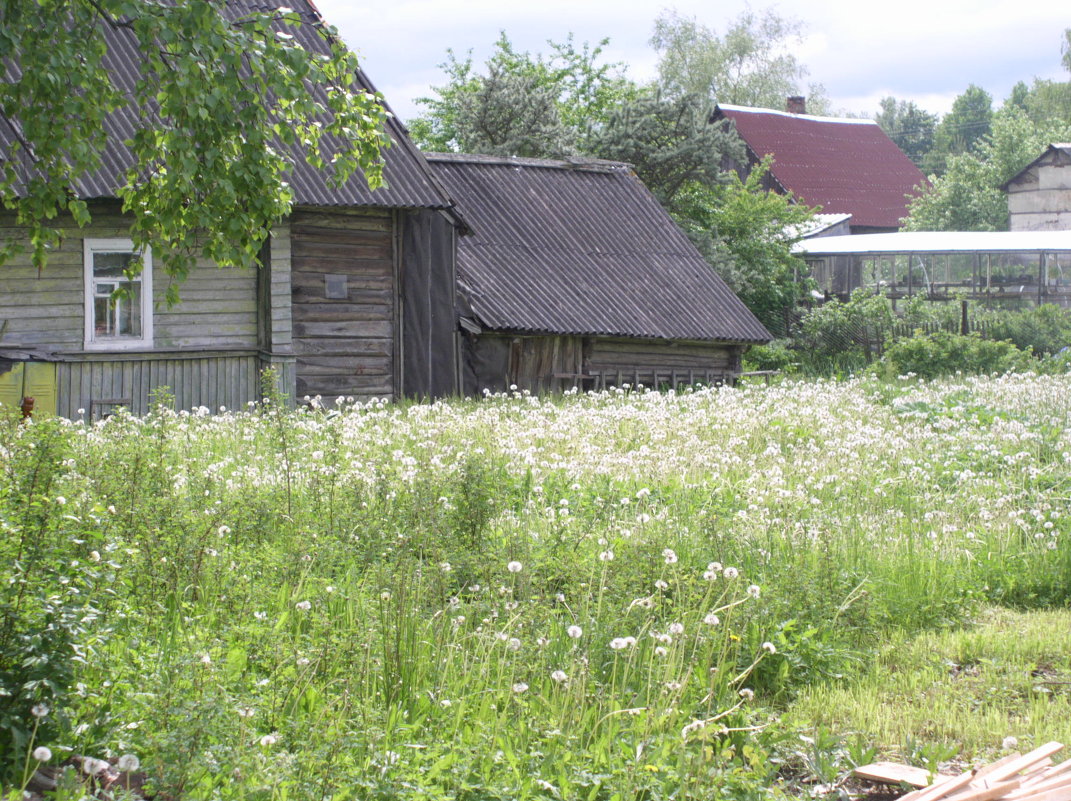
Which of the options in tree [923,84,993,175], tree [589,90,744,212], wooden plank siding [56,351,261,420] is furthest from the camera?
tree [923,84,993,175]

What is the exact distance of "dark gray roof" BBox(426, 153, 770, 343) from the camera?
19672mm

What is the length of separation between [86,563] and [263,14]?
3.62 meters

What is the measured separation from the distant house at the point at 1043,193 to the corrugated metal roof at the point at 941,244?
42.1ft

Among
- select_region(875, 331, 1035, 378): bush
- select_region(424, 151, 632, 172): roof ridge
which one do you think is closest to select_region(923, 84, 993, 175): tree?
select_region(875, 331, 1035, 378): bush

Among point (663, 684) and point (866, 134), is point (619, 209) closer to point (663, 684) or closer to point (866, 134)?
point (663, 684)

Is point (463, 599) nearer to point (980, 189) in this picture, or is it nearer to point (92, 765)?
point (92, 765)

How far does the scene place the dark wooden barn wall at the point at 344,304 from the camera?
53.1 feet

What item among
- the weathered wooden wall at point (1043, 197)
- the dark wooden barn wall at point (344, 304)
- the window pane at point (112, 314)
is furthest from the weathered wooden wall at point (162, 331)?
the weathered wooden wall at point (1043, 197)

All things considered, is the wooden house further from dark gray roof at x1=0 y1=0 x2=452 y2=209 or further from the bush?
the bush

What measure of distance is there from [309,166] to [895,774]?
1333 centimetres

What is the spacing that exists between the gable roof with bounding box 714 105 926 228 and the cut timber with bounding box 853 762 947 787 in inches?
1740

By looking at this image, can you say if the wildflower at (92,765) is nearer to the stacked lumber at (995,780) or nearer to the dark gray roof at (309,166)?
the stacked lumber at (995,780)

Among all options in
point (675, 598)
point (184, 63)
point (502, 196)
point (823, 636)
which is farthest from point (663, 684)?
point (502, 196)

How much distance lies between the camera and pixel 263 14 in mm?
6750
